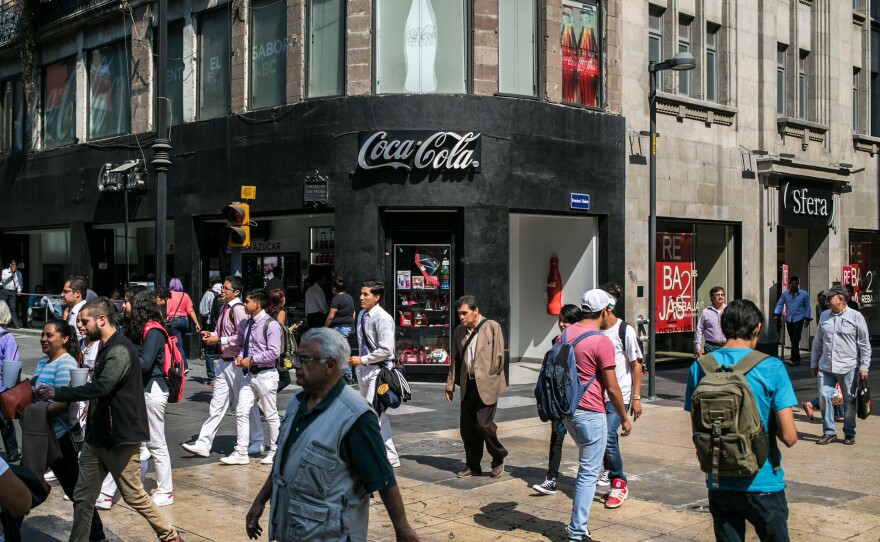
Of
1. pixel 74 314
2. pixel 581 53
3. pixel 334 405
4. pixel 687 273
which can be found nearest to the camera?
pixel 334 405

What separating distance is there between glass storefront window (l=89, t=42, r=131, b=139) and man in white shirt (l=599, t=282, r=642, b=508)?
55.3 ft

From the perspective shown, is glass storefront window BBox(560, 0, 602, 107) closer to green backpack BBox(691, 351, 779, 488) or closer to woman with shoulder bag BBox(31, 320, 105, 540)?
woman with shoulder bag BBox(31, 320, 105, 540)

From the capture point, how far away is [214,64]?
2038 cm

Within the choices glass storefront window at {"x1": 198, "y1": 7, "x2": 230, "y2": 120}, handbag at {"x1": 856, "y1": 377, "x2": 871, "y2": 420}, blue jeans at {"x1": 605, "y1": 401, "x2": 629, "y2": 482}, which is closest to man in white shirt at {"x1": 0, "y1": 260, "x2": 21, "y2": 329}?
glass storefront window at {"x1": 198, "y1": 7, "x2": 230, "y2": 120}

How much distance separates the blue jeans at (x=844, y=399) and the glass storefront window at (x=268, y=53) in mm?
11442

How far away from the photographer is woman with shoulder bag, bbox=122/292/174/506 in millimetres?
8008

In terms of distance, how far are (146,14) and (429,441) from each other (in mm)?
14569

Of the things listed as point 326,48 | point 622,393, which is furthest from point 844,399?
point 326,48

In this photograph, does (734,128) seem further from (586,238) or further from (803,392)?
(803,392)

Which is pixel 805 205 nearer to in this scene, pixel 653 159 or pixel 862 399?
pixel 653 159

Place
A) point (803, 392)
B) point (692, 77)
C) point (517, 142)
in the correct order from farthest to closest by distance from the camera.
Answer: point (692, 77) → point (517, 142) → point (803, 392)

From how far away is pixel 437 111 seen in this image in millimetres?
17422

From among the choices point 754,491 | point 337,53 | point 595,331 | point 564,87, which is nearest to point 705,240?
point 564,87

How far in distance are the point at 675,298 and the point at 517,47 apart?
6.83 meters
